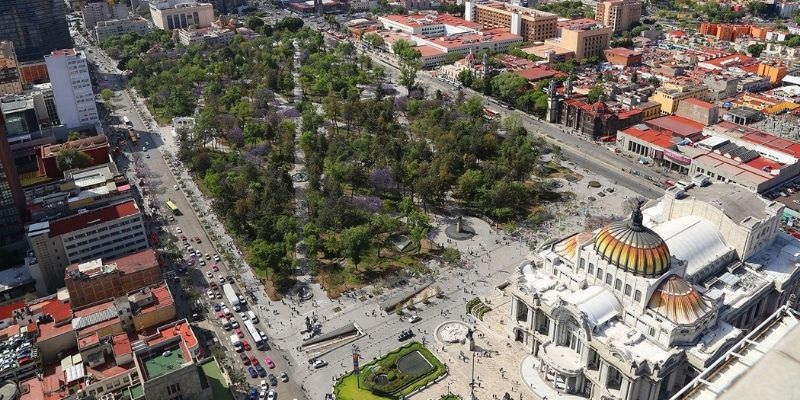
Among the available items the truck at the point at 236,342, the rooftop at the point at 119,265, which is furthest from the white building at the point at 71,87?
the truck at the point at 236,342

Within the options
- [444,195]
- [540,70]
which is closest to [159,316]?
[444,195]

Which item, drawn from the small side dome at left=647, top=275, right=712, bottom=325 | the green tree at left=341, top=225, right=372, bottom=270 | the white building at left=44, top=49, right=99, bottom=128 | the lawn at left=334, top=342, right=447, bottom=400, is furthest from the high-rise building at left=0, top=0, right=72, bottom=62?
the small side dome at left=647, top=275, right=712, bottom=325

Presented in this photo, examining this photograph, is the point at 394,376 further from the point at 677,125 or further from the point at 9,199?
the point at 677,125

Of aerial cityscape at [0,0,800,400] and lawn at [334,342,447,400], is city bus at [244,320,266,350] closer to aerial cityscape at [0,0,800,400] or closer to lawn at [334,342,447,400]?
aerial cityscape at [0,0,800,400]

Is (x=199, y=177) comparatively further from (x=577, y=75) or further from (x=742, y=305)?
(x=577, y=75)

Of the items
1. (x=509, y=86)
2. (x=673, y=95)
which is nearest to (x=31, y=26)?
(x=509, y=86)

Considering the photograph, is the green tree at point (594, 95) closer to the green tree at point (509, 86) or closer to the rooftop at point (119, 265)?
the green tree at point (509, 86)
